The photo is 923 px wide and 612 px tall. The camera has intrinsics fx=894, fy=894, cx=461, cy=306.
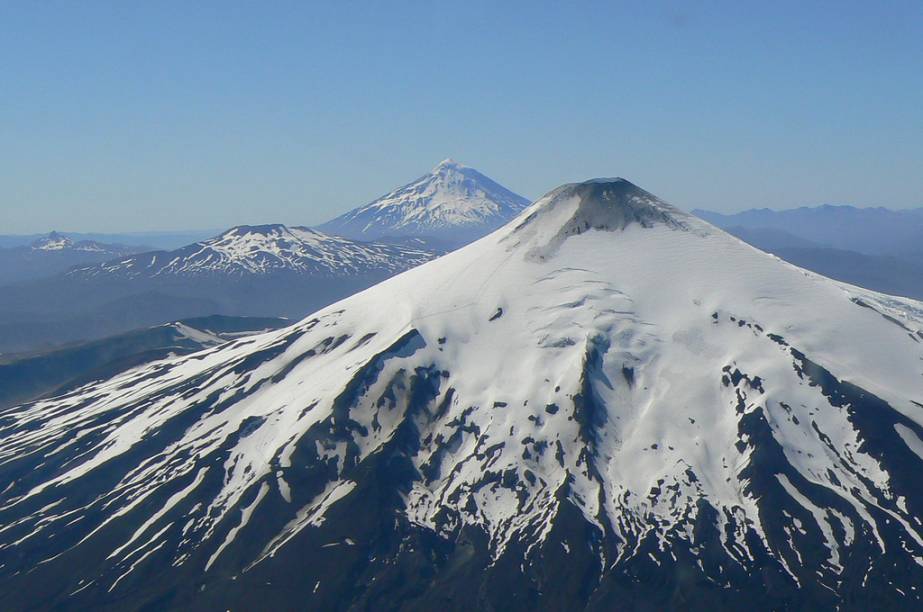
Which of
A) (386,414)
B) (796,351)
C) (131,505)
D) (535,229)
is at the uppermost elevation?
(535,229)

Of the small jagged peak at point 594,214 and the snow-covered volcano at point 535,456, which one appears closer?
the snow-covered volcano at point 535,456

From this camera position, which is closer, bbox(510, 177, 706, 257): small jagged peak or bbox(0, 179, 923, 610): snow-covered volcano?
bbox(0, 179, 923, 610): snow-covered volcano

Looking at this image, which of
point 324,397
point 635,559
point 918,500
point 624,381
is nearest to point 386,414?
point 324,397

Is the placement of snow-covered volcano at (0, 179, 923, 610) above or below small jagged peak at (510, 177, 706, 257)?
below

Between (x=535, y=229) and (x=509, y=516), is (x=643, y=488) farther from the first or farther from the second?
(x=535, y=229)
